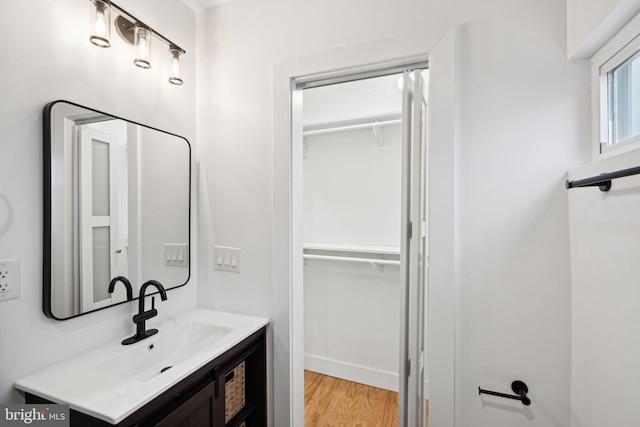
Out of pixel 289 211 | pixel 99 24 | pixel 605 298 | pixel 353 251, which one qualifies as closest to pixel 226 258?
pixel 289 211

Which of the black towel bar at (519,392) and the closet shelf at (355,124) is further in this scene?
the closet shelf at (355,124)

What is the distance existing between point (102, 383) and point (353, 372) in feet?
6.40

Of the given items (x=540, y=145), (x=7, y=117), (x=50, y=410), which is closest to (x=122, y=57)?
(x=7, y=117)

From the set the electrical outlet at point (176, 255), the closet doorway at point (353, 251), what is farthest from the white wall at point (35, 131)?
the closet doorway at point (353, 251)

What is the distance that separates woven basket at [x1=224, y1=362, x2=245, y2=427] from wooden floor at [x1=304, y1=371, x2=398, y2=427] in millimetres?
833

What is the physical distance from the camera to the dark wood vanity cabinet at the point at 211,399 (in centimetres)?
92

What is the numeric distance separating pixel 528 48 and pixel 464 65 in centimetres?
23

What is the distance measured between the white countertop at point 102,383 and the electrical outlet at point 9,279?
295 mm

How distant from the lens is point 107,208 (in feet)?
4.21

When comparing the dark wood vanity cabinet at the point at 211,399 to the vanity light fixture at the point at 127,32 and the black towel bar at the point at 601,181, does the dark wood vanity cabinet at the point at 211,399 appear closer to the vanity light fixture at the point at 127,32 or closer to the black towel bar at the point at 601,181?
the vanity light fixture at the point at 127,32

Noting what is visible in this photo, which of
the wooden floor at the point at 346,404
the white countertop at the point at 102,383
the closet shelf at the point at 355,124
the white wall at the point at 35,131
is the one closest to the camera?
the white countertop at the point at 102,383

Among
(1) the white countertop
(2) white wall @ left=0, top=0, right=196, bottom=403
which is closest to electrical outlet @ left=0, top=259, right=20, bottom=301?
(2) white wall @ left=0, top=0, right=196, bottom=403

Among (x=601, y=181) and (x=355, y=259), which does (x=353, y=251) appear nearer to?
(x=355, y=259)

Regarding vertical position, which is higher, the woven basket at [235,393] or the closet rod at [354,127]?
the closet rod at [354,127]
